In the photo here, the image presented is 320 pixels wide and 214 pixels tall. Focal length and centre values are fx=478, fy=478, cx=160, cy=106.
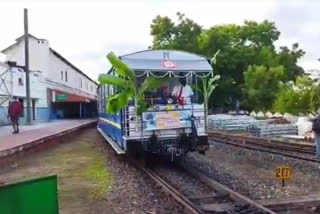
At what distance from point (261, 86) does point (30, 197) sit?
38.4 metres

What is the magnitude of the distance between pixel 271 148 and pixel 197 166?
16.9 feet

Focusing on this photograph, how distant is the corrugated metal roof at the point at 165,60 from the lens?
12414 millimetres

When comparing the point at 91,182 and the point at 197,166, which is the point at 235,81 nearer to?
the point at 197,166

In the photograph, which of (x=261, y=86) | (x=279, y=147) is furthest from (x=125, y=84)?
(x=261, y=86)

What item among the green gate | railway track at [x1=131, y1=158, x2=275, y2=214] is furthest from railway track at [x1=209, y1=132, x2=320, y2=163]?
the green gate

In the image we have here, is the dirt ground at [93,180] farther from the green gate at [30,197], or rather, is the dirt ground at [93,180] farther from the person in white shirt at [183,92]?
the green gate at [30,197]

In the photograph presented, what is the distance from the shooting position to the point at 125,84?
12.2 meters

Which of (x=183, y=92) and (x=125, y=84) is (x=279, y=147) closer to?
(x=183, y=92)

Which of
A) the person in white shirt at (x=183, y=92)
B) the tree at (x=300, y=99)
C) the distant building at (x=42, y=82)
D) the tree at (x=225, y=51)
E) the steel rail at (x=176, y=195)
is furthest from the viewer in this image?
the tree at (x=225, y=51)

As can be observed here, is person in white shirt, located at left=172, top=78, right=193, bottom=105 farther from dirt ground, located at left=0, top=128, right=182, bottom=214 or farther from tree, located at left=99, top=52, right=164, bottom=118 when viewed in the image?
dirt ground, located at left=0, top=128, right=182, bottom=214

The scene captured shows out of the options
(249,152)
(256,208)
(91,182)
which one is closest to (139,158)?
(91,182)

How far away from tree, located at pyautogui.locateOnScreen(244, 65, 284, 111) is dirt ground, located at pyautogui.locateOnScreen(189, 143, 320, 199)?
939 inches

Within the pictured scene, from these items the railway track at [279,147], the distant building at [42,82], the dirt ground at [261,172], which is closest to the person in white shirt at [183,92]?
the dirt ground at [261,172]

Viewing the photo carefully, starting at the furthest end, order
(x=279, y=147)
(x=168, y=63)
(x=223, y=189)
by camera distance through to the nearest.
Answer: (x=279, y=147) → (x=168, y=63) → (x=223, y=189)
